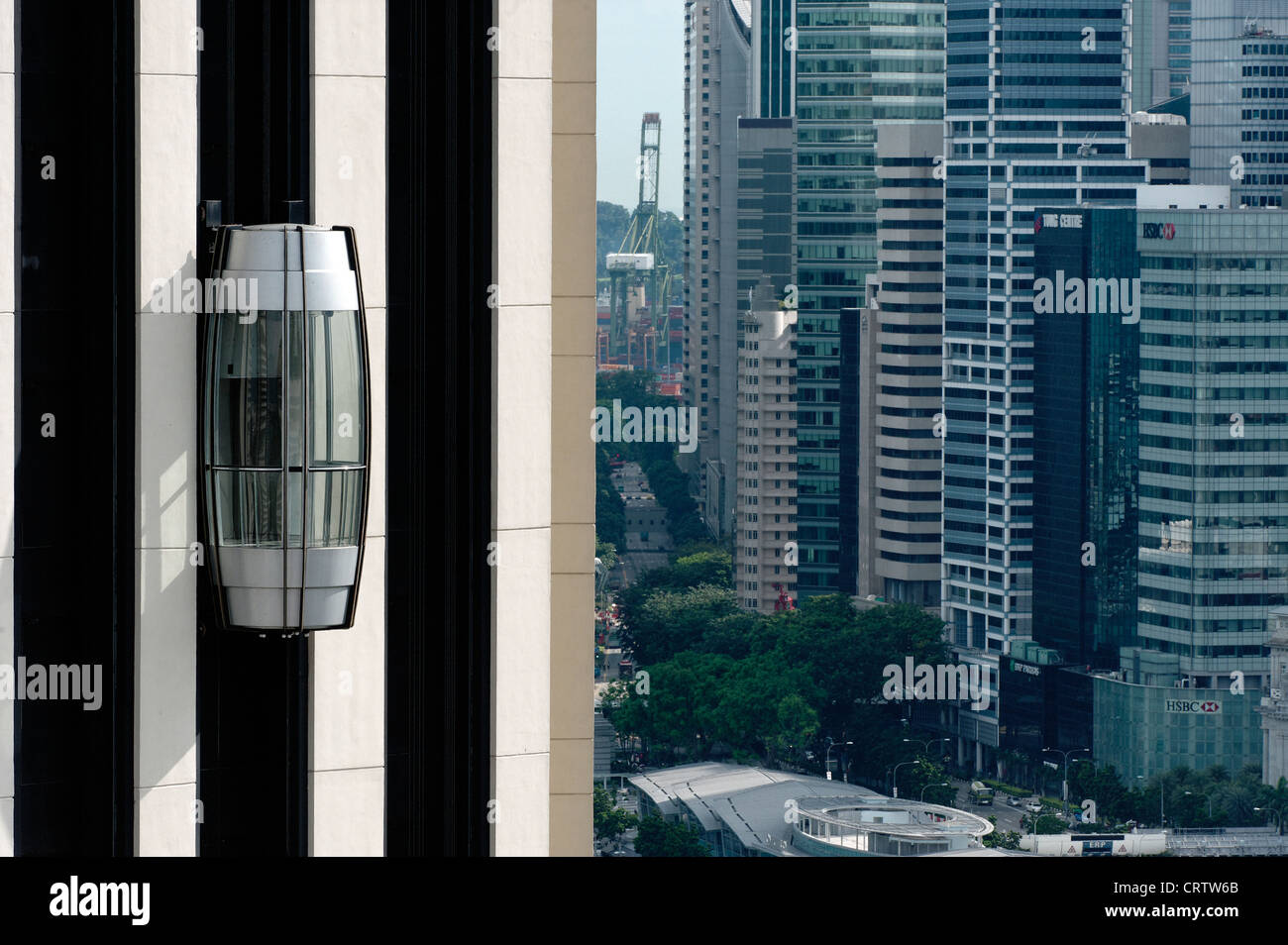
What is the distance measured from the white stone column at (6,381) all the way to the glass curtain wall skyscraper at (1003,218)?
7498 centimetres

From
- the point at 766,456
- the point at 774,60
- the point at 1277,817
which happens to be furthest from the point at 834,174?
the point at 1277,817

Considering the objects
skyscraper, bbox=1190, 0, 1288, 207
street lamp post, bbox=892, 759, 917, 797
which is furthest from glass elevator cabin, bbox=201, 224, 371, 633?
skyscraper, bbox=1190, 0, 1288, 207

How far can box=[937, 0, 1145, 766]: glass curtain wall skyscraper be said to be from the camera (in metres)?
79.6

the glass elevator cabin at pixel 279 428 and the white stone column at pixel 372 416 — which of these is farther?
the white stone column at pixel 372 416

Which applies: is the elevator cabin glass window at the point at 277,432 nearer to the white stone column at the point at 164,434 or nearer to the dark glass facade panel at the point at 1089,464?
the white stone column at the point at 164,434

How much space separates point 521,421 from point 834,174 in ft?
272

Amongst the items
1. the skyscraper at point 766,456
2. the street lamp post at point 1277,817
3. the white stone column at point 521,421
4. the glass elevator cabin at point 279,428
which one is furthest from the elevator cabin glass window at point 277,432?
the street lamp post at point 1277,817

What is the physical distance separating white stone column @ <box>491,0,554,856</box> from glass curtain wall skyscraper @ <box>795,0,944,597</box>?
245 ft

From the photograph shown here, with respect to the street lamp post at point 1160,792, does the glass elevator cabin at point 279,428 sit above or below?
above

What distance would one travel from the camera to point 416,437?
4.86 meters

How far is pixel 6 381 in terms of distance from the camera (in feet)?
14.4

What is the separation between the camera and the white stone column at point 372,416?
4695 mm

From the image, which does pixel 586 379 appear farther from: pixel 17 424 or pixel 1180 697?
pixel 1180 697
